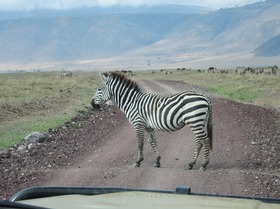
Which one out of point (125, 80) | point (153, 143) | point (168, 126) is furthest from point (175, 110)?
point (125, 80)

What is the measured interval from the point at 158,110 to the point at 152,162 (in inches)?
45.3

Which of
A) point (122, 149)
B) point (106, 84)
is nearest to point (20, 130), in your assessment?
point (122, 149)

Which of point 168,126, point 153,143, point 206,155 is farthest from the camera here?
point 153,143

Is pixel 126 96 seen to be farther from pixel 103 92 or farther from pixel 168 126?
pixel 168 126

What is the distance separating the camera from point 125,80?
11586mm

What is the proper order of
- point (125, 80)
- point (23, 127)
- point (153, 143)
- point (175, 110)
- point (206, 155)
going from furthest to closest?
point (23, 127) < point (125, 80) < point (153, 143) < point (175, 110) < point (206, 155)

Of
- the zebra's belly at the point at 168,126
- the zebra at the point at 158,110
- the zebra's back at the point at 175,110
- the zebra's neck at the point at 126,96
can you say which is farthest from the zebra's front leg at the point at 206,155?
the zebra's neck at the point at 126,96

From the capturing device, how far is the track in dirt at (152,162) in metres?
9.48

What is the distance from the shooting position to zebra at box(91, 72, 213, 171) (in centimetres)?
1048

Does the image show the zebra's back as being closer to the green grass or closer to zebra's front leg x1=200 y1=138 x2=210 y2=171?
zebra's front leg x1=200 y1=138 x2=210 y2=171

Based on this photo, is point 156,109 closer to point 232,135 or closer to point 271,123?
point 232,135

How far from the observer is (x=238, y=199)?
3.25 metres

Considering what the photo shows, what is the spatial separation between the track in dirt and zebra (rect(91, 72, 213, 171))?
1.65 feet

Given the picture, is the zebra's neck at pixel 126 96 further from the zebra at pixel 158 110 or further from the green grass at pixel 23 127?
the green grass at pixel 23 127
